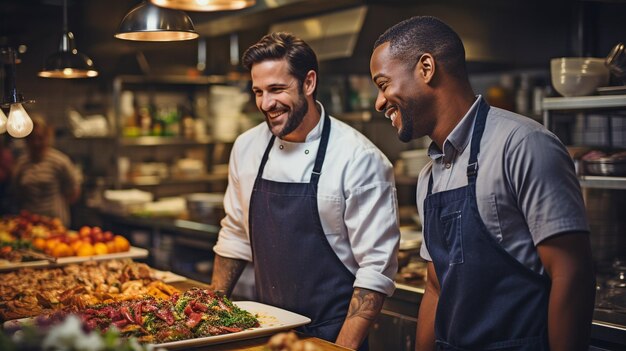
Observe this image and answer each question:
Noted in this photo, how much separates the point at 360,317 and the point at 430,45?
105 cm

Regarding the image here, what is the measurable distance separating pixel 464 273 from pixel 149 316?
1039 mm

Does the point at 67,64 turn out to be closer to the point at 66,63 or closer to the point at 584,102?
the point at 66,63

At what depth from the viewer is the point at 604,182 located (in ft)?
11.1

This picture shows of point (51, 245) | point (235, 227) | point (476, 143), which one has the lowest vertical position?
point (51, 245)

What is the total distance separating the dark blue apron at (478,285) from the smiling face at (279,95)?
31.8 inches

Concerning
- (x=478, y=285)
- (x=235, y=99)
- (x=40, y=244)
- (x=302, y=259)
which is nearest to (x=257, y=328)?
(x=302, y=259)

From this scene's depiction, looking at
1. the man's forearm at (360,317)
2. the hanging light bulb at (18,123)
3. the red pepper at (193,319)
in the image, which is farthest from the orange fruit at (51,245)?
the man's forearm at (360,317)

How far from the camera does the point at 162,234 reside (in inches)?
268

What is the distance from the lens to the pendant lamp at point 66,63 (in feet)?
12.1

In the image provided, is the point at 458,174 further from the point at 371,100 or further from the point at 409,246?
the point at 371,100

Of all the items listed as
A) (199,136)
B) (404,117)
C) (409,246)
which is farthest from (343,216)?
(199,136)

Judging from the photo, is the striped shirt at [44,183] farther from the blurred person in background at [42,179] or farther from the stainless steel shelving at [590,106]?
the stainless steel shelving at [590,106]

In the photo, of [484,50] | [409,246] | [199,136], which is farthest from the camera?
[199,136]

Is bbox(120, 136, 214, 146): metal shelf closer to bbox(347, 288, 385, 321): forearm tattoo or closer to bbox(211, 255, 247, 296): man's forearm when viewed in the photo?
bbox(211, 255, 247, 296): man's forearm
